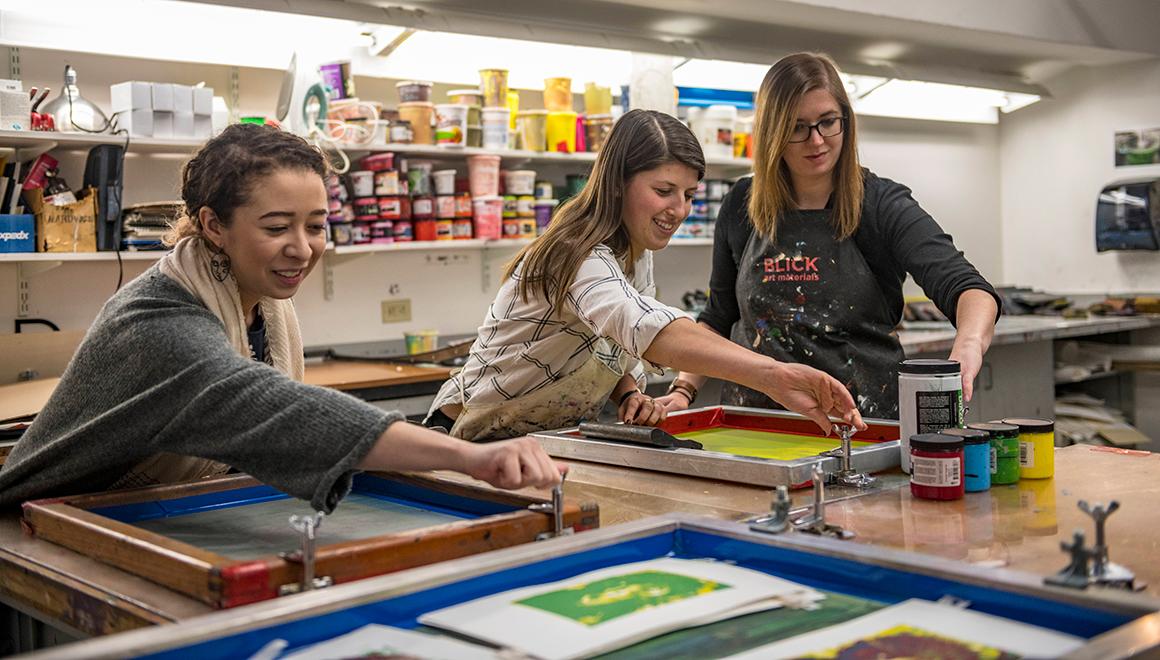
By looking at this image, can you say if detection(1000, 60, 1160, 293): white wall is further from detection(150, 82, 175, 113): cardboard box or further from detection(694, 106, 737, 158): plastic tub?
detection(150, 82, 175, 113): cardboard box

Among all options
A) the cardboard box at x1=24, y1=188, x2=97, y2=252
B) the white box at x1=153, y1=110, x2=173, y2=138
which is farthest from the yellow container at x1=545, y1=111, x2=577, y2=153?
the cardboard box at x1=24, y1=188, x2=97, y2=252

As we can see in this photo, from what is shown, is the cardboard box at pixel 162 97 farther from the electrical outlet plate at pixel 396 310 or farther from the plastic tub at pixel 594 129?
the plastic tub at pixel 594 129

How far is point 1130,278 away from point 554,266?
4893mm

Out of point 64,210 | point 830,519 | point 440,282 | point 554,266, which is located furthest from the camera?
point 440,282

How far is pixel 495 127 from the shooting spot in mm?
4168

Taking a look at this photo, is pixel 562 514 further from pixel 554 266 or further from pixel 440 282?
pixel 440 282

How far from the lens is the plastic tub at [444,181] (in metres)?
4.13

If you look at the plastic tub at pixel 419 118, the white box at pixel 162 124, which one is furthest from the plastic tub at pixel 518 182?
the white box at pixel 162 124

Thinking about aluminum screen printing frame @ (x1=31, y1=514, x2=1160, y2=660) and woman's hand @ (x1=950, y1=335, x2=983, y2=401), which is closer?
aluminum screen printing frame @ (x1=31, y1=514, x2=1160, y2=660)

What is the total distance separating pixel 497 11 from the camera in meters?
4.08

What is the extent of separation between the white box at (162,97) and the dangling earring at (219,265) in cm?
213

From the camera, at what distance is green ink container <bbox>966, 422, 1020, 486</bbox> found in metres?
1.69

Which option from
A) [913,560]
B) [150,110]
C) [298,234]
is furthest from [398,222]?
[913,560]

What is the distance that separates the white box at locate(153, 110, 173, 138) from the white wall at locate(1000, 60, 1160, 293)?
4729mm
